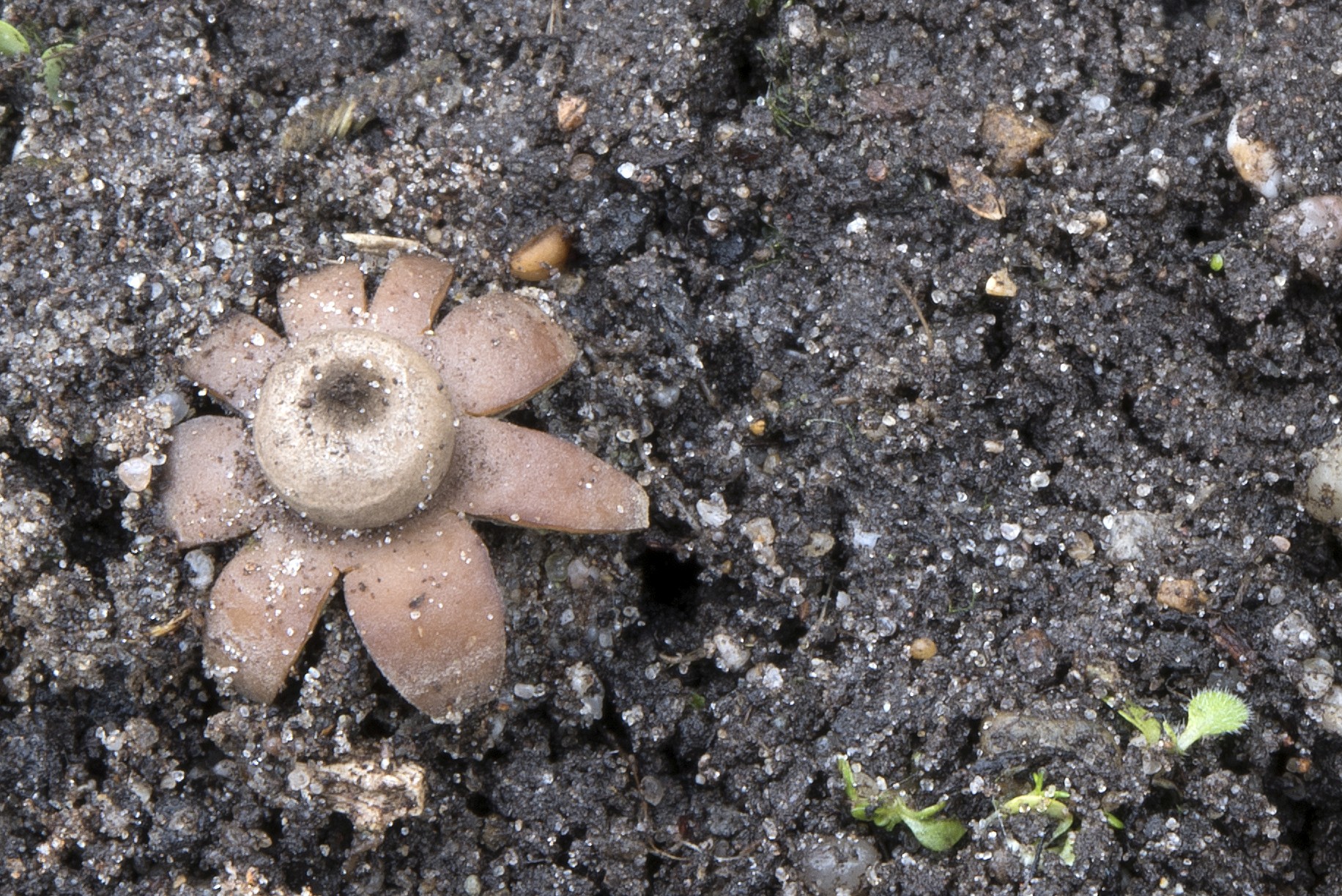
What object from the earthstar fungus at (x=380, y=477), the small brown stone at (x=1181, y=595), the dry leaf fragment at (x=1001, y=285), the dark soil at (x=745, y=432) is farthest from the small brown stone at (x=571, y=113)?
the small brown stone at (x=1181, y=595)

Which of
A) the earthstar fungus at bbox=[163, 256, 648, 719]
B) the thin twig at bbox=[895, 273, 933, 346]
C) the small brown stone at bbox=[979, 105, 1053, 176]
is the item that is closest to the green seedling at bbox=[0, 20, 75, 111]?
the earthstar fungus at bbox=[163, 256, 648, 719]

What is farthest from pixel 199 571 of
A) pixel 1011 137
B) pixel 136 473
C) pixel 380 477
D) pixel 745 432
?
pixel 1011 137

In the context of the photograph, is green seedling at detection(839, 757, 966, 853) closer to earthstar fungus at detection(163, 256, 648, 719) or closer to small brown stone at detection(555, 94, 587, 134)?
earthstar fungus at detection(163, 256, 648, 719)

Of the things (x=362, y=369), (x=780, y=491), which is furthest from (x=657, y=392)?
(x=362, y=369)

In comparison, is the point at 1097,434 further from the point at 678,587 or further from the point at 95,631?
the point at 95,631

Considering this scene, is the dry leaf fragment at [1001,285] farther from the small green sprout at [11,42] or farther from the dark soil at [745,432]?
the small green sprout at [11,42]

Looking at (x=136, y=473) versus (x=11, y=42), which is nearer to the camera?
(x=136, y=473)

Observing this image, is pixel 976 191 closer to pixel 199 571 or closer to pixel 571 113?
pixel 571 113
